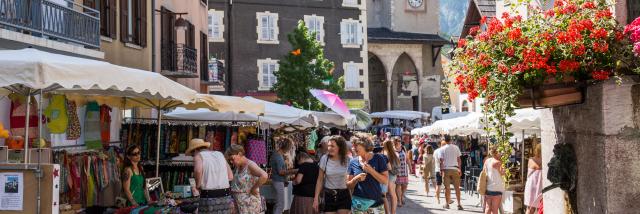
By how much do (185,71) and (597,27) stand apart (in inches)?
725

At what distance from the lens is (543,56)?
580cm

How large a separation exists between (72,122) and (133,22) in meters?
7.64

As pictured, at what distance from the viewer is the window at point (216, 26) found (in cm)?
4403

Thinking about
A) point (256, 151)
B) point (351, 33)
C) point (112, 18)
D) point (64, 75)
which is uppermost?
point (351, 33)

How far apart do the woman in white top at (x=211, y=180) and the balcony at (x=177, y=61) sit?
1275cm

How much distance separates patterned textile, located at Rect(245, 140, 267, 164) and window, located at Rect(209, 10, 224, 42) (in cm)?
2899

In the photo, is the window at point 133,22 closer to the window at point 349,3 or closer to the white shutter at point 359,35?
the window at point 349,3

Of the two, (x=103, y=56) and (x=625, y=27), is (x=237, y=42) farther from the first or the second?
(x=625, y=27)

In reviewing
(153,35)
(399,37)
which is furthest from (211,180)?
(399,37)

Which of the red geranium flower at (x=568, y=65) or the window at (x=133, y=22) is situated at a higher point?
the window at (x=133, y=22)

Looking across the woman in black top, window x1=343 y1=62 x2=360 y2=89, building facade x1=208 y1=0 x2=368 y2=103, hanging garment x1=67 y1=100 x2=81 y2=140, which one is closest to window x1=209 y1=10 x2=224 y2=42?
building facade x1=208 y1=0 x2=368 y2=103

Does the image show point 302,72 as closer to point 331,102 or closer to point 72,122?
point 331,102

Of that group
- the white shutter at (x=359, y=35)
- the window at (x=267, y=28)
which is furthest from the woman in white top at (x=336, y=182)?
the white shutter at (x=359, y=35)

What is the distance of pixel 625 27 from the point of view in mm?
5668
